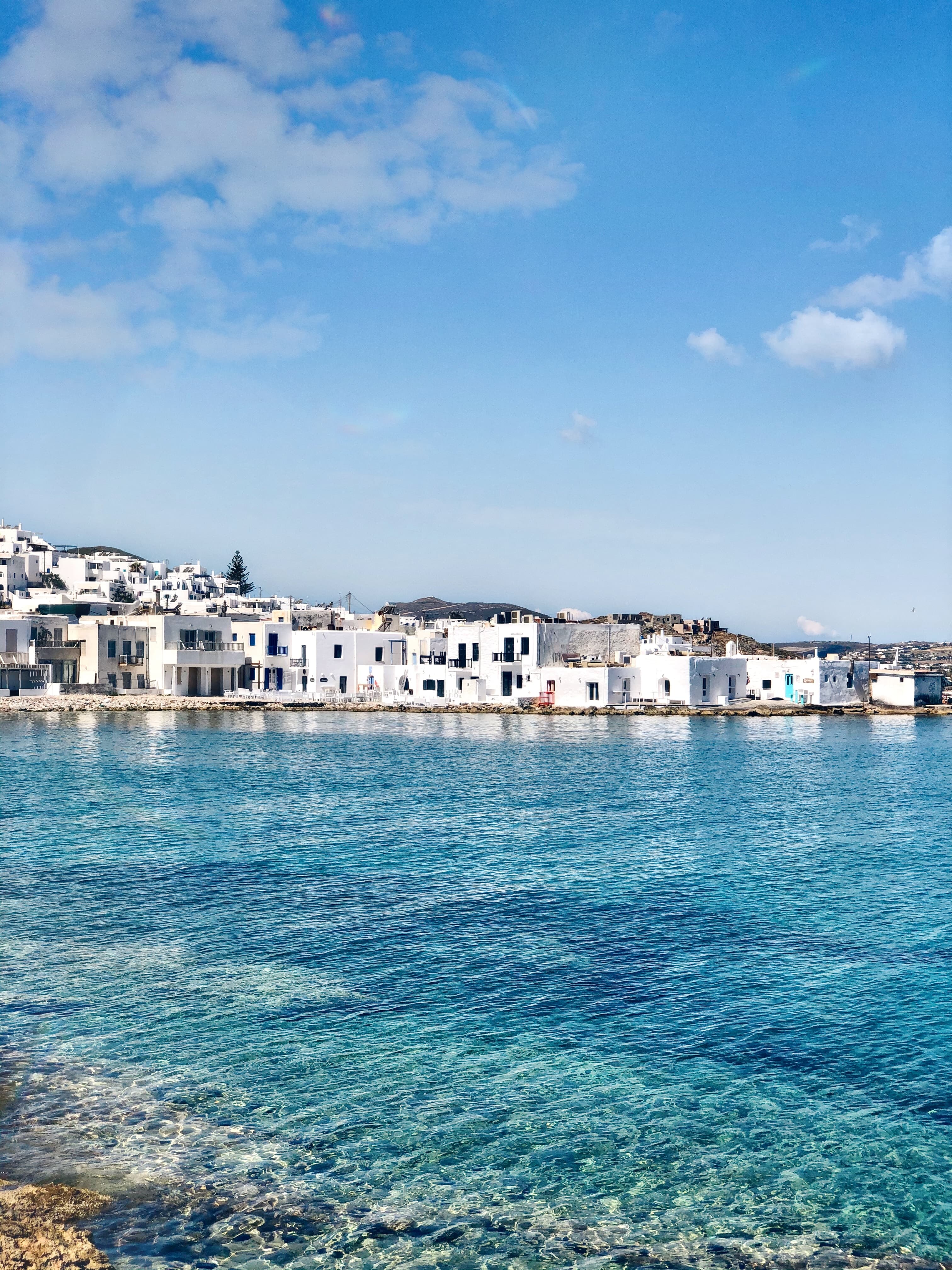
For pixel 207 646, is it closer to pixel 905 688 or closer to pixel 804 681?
pixel 804 681

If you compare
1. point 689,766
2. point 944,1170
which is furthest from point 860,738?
point 944,1170

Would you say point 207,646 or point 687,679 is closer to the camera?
point 687,679

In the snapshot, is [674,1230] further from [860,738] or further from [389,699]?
[389,699]

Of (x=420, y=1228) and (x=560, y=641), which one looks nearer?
(x=420, y=1228)

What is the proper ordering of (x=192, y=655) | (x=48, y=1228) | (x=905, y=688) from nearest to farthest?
(x=48, y=1228) < (x=192, y=655) < (x=905, y=688)

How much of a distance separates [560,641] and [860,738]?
24411 millimetres

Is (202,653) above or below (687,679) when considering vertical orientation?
above

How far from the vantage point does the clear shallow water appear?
1112 centimetres

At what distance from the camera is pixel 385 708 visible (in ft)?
284

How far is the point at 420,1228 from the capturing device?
10.7 meters

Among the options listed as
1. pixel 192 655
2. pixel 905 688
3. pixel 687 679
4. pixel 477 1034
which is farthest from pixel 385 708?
pixel 477 1034

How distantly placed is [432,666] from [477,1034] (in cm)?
7208

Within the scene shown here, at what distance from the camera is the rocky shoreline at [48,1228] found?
9.83 metres

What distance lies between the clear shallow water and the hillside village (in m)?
47.3
